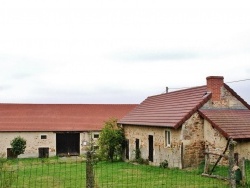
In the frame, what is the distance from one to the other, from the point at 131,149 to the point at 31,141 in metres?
13.4

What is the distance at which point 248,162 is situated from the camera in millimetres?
19734

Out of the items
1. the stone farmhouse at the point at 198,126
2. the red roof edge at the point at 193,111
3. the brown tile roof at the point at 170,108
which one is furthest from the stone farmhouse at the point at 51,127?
the red roof edge at the point at 193,111

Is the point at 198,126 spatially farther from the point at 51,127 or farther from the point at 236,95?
the point at 51,127

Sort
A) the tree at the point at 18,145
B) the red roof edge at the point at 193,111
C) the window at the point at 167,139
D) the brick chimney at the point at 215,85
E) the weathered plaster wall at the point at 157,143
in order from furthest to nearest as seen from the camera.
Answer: the tree at the point at 18,145
the window at the point at 167,139
the brick chimney at the point at 215,85
the weathered plaster wall at the point at 157,143
the red roof edge at the point at 193,111

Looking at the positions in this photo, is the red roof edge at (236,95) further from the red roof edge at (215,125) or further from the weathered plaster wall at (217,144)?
the weathered plaster wall at (217,144)

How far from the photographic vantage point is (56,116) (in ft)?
133

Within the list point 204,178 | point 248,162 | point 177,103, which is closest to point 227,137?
point 248,162

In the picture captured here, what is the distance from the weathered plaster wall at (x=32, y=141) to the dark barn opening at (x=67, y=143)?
0.94 meters

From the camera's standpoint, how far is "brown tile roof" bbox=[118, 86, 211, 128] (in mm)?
21766

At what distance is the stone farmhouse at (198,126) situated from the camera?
20391mm

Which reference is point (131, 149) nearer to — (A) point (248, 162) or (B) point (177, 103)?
(B) point (177, 103)

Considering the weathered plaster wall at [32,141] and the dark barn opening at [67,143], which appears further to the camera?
the dark barn opening at [67,143]

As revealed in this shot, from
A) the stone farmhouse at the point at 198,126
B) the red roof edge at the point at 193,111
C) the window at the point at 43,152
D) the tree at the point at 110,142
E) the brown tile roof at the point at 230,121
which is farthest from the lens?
the window at the point at 43,152

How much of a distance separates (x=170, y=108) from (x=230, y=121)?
4.86 meters
